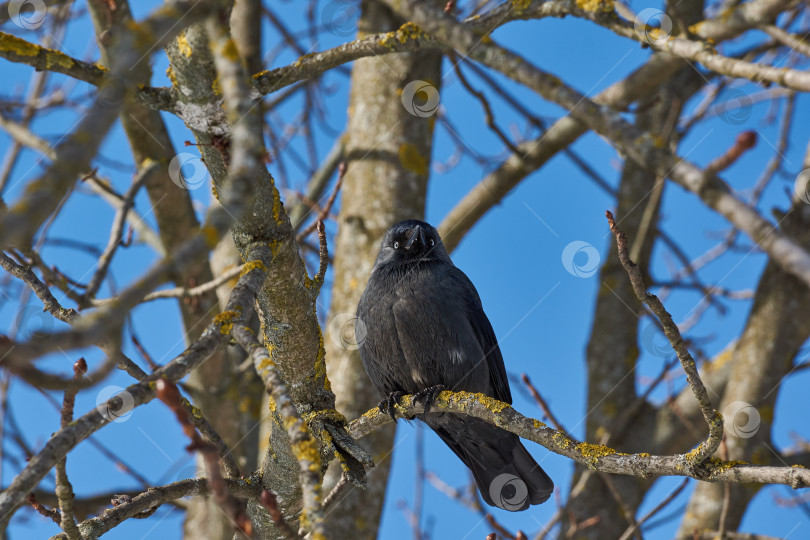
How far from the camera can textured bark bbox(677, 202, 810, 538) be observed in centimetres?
488

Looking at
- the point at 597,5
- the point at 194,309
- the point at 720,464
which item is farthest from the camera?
the point at 194,309

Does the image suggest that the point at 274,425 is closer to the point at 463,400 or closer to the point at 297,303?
the point at 297,303

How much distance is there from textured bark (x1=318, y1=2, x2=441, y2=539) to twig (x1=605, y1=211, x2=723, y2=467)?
2609mm

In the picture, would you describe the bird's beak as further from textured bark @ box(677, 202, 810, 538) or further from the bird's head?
textured bark @ box(677, 202, 810, 538)

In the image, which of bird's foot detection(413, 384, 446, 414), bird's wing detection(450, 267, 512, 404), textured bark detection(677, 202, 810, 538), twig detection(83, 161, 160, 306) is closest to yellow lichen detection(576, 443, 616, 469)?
bird's foot detection(413, 384, 446, 414)

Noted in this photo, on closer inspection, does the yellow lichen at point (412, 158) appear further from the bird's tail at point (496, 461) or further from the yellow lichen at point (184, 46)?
the yellow lichen at point (184, 46)

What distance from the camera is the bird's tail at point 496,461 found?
12.7 ft

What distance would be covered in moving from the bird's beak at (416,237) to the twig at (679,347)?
2276 millimetres

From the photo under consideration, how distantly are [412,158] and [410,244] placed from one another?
90 centimetres

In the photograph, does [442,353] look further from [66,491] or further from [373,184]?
[66,491]

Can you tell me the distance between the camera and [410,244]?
4.13m

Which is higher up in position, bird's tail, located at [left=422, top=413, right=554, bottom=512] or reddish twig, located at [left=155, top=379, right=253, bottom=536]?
bird's tail, located at [left=422, top=413, right=554, bottom=512]

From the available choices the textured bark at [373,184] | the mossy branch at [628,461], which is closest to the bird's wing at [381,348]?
the textured bark at [373,184]

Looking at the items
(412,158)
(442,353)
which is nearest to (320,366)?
(442,353)
